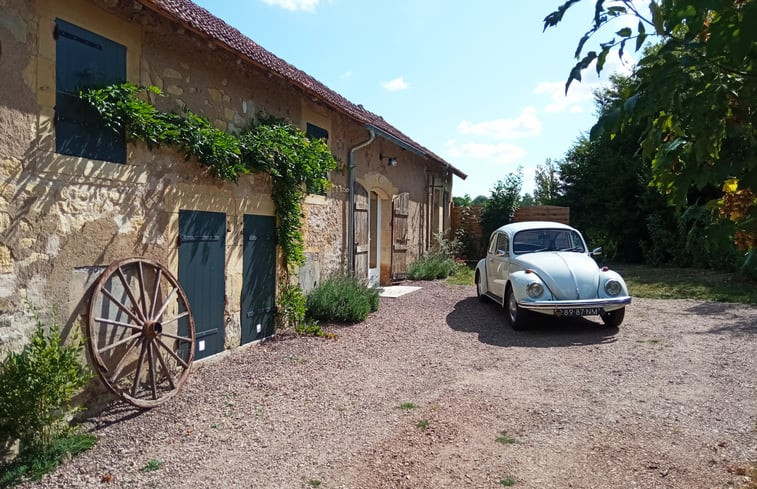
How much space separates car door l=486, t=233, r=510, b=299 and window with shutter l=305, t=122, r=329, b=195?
3.05 m

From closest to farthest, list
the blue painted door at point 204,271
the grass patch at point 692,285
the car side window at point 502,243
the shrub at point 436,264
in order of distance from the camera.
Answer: the blue painted door at point 204,271, the car side window at point 502,243, the grass patch at point 692,285, the shrub at point 436,264

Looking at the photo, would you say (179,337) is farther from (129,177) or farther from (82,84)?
(82,84)

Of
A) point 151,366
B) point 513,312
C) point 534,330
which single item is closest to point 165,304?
point 151,366

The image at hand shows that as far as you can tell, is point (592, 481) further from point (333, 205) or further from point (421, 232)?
point (421, 232)

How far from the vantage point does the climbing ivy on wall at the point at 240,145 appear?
14.4 ft

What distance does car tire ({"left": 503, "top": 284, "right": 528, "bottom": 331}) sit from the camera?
7164mm

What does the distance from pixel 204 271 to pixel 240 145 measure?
1.46 m

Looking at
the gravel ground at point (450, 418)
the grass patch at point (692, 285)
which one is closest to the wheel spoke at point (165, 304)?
the gravel ground at point (450, 418)

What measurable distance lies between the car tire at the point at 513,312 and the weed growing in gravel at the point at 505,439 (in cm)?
357

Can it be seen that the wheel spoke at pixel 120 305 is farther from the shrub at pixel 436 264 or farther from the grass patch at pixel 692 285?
the grass patch at pixel 692 285

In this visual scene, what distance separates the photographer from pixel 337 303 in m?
7.65

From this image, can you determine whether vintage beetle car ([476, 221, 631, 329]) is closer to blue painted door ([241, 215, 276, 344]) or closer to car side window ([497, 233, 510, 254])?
car side window ([497, 233, 510, 254])

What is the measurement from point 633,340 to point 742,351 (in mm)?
1141

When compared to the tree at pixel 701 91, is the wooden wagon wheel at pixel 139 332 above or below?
below
